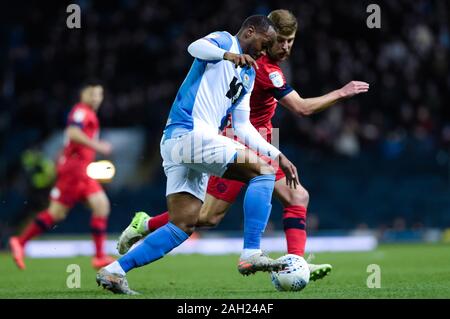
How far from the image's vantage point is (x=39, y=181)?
1595 cm

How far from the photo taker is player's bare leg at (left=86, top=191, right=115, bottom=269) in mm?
10152

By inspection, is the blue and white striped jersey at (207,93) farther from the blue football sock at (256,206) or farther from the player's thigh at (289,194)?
the player's thigh at (289,194)

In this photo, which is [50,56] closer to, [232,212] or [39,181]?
[39,181]

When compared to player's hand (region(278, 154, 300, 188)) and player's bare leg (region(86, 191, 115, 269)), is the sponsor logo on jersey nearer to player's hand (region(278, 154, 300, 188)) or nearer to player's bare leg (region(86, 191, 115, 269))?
player's bare leg (region(86, 191, 115, 269))

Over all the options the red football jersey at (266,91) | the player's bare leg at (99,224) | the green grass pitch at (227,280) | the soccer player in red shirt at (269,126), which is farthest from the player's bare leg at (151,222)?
the player's bare leg at (99,224)

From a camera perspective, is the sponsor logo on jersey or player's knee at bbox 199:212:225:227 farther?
the sponsor logo on jersey

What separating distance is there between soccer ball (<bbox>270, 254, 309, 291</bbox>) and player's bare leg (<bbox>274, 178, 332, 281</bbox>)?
54 cm

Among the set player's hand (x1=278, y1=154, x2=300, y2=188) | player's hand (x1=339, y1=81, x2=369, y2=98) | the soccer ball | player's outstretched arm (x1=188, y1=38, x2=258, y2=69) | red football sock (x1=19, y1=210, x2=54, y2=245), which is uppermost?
player's outstretched arm (x1=188, y1=38, x2=258, y2=69)

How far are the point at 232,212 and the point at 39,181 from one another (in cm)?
329

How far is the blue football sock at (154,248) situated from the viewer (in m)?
6.24

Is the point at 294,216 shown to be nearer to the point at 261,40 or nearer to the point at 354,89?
the point at 354,89

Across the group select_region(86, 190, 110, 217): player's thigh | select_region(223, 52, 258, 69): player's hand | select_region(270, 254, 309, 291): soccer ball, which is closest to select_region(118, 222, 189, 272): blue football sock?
select_region(270, 254, 309, 291): soccer ball

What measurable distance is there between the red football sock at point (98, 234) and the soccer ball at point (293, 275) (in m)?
4.04

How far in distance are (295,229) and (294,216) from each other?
12 cm
